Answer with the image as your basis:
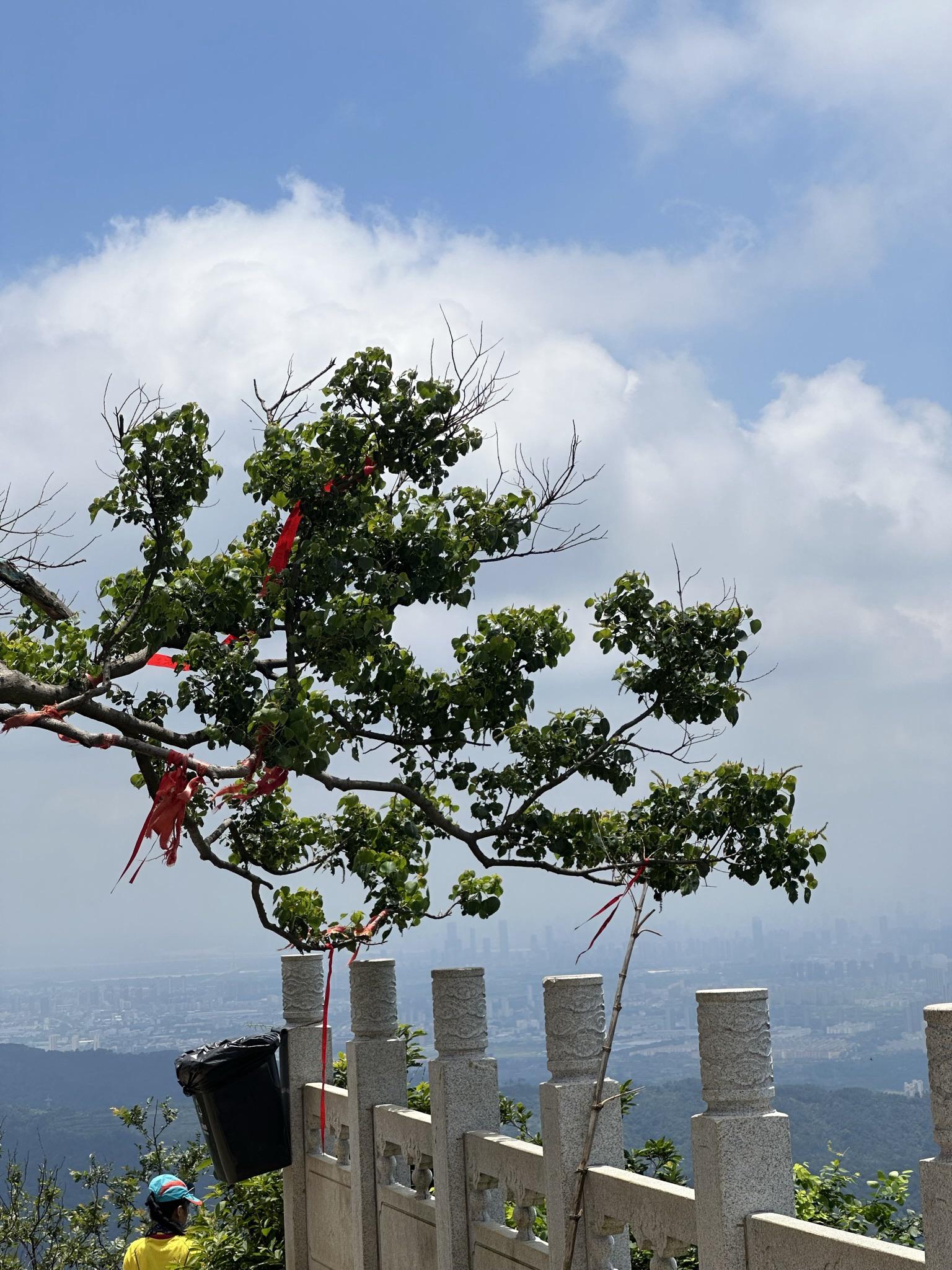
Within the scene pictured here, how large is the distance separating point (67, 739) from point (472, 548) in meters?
2.11

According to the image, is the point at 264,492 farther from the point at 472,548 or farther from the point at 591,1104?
the point at 591,1104

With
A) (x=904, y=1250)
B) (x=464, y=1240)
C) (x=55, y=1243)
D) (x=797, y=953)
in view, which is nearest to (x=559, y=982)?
(x=464, y=1240)

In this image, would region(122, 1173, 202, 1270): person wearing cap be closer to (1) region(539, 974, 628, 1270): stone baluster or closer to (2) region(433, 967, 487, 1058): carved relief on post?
(2) region(433, 967, 487, 1058): carved relief on post

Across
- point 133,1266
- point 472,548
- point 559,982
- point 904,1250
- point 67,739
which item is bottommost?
point 133,1266

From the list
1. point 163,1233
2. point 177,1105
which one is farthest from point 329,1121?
point 177,1105

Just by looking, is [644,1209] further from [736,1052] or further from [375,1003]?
[375,1003]

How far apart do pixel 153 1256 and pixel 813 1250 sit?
4.56 m

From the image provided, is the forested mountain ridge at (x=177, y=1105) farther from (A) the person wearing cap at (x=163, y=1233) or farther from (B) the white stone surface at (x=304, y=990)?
(A) the person wearing cap at (x=163, y=1233)

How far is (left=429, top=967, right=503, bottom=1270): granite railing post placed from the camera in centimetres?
634

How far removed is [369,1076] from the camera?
7633mm

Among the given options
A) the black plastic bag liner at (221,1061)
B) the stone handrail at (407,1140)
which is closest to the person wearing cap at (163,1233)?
the black plastic bag liner at (221,1061)

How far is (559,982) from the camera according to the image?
18.2 feet

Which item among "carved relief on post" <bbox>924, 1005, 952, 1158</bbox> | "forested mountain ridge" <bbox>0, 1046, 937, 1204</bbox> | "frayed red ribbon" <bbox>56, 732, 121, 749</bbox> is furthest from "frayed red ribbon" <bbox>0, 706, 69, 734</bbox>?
"carved relief on post" <bbox>924, 1005, 952, 1158</bbox>

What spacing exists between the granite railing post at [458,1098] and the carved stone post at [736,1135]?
219 cm
